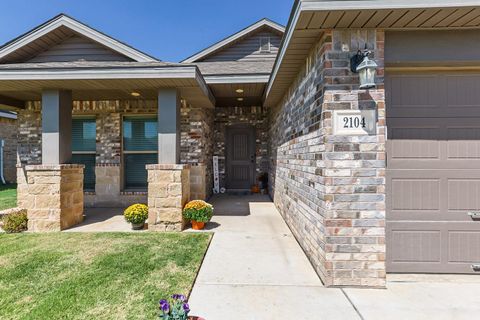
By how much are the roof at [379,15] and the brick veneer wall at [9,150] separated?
15.9 meters

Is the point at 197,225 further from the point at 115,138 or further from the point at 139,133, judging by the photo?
the point at 115,138

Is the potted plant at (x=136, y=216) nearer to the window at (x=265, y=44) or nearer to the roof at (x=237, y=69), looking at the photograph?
the roof at (x=237, y=69)

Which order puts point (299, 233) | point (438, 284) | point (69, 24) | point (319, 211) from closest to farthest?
point (438, 284), point (319, 211), point (299, 233), point (69, 24)

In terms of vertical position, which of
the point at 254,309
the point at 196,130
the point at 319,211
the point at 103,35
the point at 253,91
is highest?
the point at 103,35

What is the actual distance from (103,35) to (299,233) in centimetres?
703

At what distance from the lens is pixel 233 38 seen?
8695 millimetres

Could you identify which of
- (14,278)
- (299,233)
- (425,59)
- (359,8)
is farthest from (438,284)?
(14,278)

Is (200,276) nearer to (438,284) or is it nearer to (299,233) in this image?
(299,233)

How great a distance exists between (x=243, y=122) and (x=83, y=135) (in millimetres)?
4963

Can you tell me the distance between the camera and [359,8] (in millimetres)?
2307

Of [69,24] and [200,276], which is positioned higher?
[69,24]

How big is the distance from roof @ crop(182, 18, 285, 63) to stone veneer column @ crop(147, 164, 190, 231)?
18.5 feet

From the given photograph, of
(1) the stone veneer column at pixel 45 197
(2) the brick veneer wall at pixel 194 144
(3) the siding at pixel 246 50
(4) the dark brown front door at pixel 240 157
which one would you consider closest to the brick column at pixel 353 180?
(2) the brick veneer wall at pixel 194 144

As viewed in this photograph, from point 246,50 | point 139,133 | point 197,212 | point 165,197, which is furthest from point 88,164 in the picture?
point 246,50
